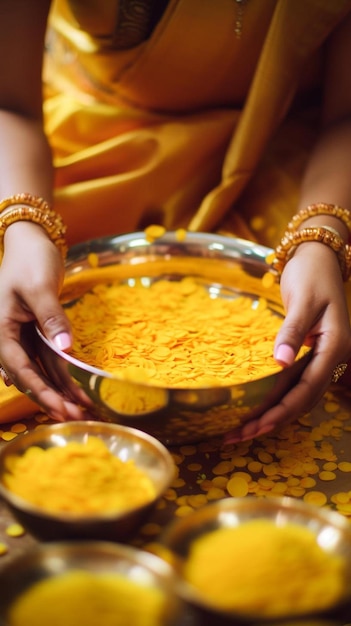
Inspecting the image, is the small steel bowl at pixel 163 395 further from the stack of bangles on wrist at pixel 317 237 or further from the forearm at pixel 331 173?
the forearm at pixel 331 173

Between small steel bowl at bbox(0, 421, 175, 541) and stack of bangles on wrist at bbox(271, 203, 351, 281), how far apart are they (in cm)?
49

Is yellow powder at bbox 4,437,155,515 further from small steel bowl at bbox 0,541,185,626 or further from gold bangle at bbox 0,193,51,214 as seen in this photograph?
gold bangle at bbox 0,193,51,214

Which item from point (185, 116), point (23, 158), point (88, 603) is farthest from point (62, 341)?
point (185, 116)

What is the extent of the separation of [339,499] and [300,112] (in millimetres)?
990

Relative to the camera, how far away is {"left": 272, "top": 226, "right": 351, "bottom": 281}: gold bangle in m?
1.25

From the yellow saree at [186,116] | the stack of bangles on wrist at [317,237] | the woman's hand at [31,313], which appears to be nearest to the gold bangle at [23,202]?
the woman's hand at [31,313]

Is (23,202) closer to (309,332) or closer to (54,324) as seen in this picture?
(54,324)

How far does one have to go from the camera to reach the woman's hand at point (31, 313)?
3.38 feet

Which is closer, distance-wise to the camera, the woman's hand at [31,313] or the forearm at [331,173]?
the woman's hand at [31,313]

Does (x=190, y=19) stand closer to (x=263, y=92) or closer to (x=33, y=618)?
(x=263, y=92)

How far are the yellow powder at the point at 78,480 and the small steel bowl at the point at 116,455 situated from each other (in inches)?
0.4

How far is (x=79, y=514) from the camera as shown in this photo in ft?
2.66

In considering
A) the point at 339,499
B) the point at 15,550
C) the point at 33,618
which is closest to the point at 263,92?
the point at 339,499

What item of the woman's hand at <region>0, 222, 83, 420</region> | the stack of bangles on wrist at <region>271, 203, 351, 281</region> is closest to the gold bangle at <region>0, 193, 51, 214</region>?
the woman's hand at <region>0, 222, 83, 420</region>
